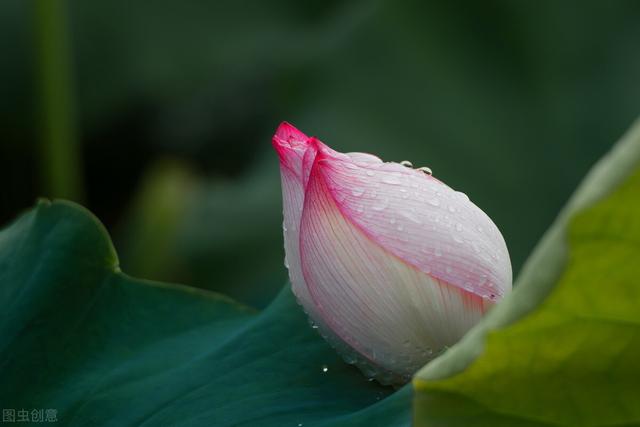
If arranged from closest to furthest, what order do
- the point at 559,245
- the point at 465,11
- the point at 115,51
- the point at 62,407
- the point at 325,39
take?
the point at 559,245
the point at 62,407
the point at 465,11
the point at 325,39
the point at 115,51

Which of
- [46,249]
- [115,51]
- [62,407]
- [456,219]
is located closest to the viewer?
[456,219]

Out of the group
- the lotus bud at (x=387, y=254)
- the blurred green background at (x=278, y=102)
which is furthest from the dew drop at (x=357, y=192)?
the blurred green background at (x=278, y=102)

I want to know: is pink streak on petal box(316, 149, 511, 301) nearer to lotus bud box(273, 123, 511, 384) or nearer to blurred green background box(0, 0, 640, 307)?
lotus bud box(273, 123, 511, 384)

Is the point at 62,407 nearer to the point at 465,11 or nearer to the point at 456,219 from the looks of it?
the point at 456,219

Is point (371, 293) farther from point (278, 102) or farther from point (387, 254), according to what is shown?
point (278, 102)

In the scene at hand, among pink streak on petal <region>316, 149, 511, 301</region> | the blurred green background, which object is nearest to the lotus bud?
pink streak on petal <region>316, 149, 511, 301</region>

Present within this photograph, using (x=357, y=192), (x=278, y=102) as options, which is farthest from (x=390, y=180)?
(x=278, y=102)

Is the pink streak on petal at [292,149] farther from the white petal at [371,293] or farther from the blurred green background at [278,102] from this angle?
the blurred green background at [278,102]

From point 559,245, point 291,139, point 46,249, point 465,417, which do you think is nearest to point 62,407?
point 46,249
